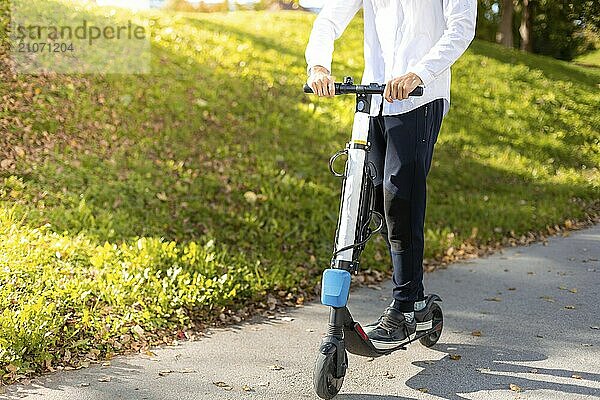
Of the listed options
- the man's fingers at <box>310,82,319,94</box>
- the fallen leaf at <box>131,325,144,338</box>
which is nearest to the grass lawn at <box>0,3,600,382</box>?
the fallen leaf at <box>131,325,144,338</box>

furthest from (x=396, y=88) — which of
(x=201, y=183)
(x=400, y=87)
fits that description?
(x=201, y=183)

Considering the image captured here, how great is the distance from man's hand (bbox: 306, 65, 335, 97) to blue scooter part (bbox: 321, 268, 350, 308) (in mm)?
710

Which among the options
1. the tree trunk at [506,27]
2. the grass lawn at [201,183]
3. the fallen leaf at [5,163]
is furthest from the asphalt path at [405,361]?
the tree trunk at [506,27]

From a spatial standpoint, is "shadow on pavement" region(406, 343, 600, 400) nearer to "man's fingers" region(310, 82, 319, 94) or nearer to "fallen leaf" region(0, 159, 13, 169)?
"man's fingers" region(310, 82, 319, 94)

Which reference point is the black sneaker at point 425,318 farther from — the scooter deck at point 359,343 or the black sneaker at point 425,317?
the scooter deck at point 359,343

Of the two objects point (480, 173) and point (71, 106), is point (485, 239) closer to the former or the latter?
point (480, 173)

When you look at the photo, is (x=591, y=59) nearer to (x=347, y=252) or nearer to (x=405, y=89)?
(x=405, y=89)

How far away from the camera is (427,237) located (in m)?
6.34

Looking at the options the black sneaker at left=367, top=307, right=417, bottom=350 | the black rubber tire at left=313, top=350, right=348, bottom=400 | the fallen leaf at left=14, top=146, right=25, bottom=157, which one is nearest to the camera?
the black rubber tire at left=313, top=350, right=348, bottom=400

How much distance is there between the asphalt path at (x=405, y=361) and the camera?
3.39 m

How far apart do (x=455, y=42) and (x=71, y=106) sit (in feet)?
17.0

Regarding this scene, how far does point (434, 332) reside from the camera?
153 inches

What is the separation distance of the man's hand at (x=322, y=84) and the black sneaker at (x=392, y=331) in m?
1.02

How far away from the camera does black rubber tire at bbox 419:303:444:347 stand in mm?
3840
